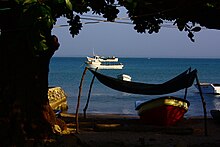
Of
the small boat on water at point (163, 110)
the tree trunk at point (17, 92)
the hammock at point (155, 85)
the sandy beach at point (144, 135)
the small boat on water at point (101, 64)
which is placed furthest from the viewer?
the small boat on water at point (101, 64)

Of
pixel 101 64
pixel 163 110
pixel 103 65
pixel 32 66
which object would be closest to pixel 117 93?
pixel 163 110

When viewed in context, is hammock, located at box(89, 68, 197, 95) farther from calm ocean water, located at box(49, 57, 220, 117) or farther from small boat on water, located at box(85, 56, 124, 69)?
small boat on water, located at box(85, 56, 124, 69)

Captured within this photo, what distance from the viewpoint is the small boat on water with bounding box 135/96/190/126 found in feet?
38.4

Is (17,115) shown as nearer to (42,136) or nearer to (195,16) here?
(42,136)

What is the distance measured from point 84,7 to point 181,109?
9457mm

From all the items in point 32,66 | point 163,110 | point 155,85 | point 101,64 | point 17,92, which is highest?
point 32,66

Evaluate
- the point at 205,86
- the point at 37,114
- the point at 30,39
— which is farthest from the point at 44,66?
the point at 205,86

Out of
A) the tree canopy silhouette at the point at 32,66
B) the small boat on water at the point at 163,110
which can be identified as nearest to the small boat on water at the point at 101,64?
the small boat on water at the point at 163,110

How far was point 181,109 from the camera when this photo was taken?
39.5 feet

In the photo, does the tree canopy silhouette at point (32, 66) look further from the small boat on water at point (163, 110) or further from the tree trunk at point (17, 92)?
the small boat on water at point (163, 110)

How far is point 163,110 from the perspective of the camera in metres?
11.8

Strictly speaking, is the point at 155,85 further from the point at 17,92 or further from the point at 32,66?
the point at 17,92

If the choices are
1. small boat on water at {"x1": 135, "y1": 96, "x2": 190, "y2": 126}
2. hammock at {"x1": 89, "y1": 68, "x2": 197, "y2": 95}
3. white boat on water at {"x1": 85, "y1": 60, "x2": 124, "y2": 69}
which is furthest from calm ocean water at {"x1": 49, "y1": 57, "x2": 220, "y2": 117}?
hammock at {"x1": 89, "y1": 68, "x2": 197, "y2": 95}

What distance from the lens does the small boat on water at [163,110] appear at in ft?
38.4
